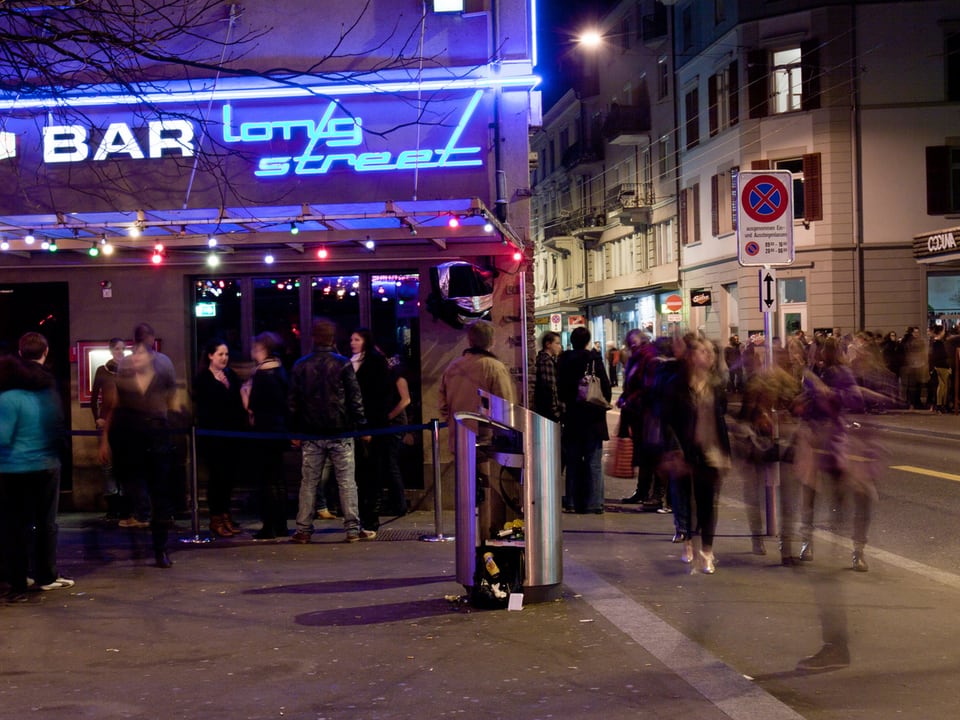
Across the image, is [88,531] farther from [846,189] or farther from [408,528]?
[846,189]

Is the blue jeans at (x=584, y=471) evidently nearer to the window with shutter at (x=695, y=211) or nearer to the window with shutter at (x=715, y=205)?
the window with shutter at (x=715, y=205)

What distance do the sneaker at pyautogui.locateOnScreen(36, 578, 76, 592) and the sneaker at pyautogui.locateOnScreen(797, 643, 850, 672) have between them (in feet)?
18.1

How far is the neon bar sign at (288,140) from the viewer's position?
12.7 m

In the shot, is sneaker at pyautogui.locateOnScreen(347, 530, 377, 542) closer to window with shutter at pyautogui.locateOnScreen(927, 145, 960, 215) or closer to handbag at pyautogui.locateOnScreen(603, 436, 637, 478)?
handbag at pyautogui.locateOnScreen(603, 436, 637, 478)

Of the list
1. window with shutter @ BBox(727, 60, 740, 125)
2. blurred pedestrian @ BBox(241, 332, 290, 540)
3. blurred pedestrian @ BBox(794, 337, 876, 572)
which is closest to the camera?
blurred pedestrian @ BBox(794, 337, 876, 572)

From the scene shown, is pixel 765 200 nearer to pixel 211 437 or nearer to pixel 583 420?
pixel 583 420

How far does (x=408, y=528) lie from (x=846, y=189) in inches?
1009

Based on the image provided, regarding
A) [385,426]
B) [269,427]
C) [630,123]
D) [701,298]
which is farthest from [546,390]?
[630,123]

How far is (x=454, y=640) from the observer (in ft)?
21.4

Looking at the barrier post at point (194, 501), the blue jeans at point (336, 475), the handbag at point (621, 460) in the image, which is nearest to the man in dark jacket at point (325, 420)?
the blue jeans at point (336, 475)

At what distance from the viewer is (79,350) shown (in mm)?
12688

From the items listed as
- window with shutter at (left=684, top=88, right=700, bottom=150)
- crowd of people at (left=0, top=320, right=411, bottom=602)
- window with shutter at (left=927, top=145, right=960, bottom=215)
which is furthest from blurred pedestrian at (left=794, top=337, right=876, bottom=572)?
window with shutter at (left=684, top=88, right=700, bottom=150)

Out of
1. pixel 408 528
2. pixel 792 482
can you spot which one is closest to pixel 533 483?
pixel 792 482

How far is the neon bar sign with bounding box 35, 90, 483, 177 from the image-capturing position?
12703mm
